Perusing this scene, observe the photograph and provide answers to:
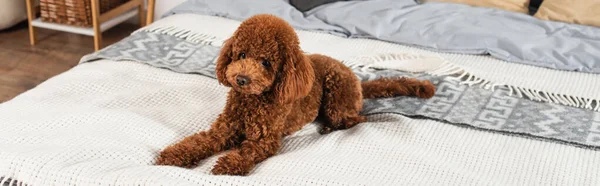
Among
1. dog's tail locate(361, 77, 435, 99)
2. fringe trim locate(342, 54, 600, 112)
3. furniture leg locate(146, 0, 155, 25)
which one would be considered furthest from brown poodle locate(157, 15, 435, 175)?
furniture leg locate(146, 0, 155, 25)

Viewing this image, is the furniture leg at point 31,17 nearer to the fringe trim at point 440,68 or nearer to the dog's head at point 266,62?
the fringe trim at point 440,68

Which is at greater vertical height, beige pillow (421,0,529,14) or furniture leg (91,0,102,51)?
beige pillow (421,0,529,14)

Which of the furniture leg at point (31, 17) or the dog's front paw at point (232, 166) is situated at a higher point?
the dog's front paw at point (232, 166)

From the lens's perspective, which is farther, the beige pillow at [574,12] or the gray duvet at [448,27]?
the beige pillow at [574,12]

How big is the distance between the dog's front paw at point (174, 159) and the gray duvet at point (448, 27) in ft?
3.56

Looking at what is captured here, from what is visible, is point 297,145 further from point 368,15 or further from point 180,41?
point 368,15

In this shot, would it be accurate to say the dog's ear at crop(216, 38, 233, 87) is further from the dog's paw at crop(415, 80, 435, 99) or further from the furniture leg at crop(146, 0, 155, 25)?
the furniture leg at crop(146, 0, 155, 25)

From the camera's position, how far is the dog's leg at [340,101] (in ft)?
5.31

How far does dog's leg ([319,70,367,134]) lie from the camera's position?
1619 millimetres

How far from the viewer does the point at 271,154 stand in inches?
59.0

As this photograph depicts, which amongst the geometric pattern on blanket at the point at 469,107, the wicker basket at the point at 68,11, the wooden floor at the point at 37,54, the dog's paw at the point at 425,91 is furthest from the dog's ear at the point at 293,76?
the wicker basket at the point at 68,11

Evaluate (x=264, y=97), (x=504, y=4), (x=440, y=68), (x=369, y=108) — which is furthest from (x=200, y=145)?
(x=504, y=4)

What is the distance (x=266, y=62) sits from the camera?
139cm

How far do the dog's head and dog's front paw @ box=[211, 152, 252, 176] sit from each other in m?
0.14
